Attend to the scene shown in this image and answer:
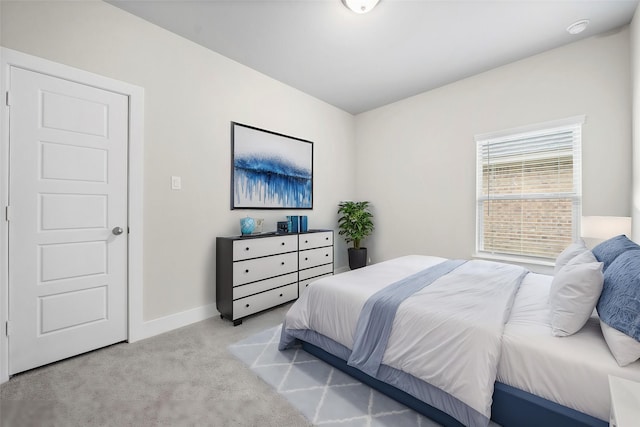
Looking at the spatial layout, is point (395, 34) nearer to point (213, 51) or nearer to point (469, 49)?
point (469, 49)

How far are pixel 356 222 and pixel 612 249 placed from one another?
2931 mm

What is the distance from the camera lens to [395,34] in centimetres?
266

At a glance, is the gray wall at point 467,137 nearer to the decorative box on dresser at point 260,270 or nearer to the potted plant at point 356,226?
the potted plant at point 356,226

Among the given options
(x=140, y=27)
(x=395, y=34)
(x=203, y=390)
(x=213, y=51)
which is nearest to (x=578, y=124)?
(x=395, y=34)

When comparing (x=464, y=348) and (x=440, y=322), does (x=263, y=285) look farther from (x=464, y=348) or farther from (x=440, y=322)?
(x=464, y=348)

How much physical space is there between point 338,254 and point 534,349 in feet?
11.3

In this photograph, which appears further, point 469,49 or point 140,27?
point 469,49

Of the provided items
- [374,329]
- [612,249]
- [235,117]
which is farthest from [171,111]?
[612,249]

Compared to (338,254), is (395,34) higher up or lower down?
higher up

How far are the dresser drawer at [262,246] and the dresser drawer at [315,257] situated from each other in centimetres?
20

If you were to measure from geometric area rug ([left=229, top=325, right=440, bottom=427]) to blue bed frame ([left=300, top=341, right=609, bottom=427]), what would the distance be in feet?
0.20

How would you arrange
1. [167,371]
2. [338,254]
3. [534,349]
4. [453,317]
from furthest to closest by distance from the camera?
1. [338,254]
2. [167,371]
3. [453,317]
4. [534,349]

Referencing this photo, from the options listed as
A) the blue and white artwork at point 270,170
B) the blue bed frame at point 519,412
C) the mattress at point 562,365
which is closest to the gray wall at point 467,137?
the blue and white artwork at point 270,170

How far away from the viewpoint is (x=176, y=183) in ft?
8.82
